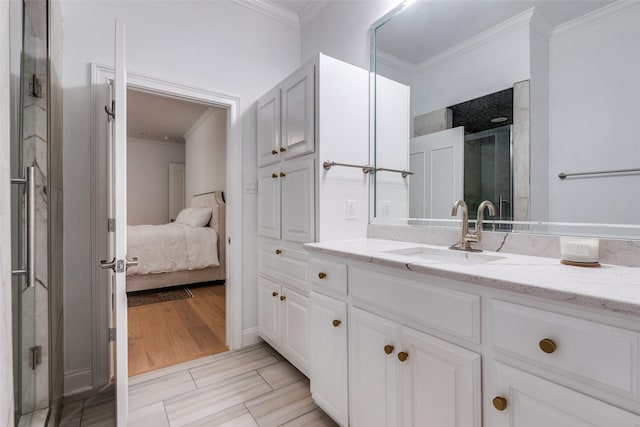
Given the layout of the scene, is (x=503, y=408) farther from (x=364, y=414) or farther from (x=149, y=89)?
(x=149, y=89)

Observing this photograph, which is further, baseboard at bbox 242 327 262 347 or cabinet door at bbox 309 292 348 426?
baseboard at bbox 242 327 262 347

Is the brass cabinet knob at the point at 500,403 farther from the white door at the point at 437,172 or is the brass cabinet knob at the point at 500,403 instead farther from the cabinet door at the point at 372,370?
the white door at the point at 437,172

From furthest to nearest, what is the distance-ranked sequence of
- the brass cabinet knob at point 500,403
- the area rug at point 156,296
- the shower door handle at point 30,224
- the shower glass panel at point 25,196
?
the area rug at point 156,296
the shower glass panel at point 25,196
the shower door handle at point 30,224
the brass cabinet knob at point 500,403

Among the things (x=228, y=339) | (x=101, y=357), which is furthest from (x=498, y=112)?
(x=101, y=357)

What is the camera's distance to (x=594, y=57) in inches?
44.4

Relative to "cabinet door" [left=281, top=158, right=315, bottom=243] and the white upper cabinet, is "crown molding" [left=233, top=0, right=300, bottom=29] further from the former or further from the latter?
"cabinet door" [left=281, top=158, right=315, bottom=243]

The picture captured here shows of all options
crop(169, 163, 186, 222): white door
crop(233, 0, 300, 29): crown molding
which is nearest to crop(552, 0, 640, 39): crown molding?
crop(233, 0, 300, 29): crown molding

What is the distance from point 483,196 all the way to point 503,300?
77 cm

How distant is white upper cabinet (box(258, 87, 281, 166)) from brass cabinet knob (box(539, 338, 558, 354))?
1.82 m

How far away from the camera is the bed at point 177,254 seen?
379 centimetres

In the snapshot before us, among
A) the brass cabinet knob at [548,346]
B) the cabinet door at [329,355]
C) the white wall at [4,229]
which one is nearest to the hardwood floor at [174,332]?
the cabinet door at [329,355]

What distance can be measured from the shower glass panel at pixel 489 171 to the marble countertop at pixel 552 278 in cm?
30

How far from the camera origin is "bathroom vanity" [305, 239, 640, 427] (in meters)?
0.67

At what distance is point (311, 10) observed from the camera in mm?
2596
